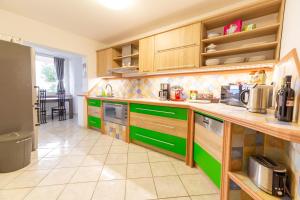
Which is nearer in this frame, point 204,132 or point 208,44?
point 204,132

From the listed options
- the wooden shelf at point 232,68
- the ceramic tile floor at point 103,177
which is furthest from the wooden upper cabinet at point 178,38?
the ceramic tile floor at point 103,177

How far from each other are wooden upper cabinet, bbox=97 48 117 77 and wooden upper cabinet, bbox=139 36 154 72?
93 centimetres

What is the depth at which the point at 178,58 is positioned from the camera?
227cm

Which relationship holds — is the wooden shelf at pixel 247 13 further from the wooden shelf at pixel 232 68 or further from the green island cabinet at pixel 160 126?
the green island cabinet at pixel 160 126

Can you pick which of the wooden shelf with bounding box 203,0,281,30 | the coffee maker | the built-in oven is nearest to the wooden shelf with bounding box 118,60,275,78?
the coffee maker

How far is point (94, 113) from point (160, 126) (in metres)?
2.02

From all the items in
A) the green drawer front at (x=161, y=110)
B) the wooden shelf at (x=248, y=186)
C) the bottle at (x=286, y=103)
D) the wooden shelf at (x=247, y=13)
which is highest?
the wooden shelf at (x=247, y=13)

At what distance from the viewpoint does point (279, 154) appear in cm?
96

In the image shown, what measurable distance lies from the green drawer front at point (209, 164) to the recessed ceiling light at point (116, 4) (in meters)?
2.29

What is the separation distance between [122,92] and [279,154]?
313cm

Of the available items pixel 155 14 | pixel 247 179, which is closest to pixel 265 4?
pixel 155 14

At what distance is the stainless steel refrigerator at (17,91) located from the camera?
1871mm

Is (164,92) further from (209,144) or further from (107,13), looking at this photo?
(107,13)

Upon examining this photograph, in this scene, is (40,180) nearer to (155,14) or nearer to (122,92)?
(122,92)
